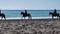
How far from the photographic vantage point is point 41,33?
10.7 m

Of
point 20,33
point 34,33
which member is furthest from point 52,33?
point 20,33

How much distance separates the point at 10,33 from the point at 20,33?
530 millimetres

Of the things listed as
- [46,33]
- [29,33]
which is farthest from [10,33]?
[46,33]

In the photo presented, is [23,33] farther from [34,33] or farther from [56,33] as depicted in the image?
[56,33]

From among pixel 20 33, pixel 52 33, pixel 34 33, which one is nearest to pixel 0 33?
pixel 20 33

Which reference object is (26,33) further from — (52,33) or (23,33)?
(52,33)

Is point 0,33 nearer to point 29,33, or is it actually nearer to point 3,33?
point 3,33

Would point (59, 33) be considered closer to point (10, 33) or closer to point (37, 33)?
point (37, 33)

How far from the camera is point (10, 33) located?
1051 centimetres

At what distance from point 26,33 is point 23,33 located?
6.3 inches

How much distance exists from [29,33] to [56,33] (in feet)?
4.36

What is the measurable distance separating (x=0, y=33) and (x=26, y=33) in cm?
128

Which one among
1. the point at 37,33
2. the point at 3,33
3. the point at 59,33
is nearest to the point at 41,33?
the point at 37,33

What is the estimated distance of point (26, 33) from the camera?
35.4 ft
